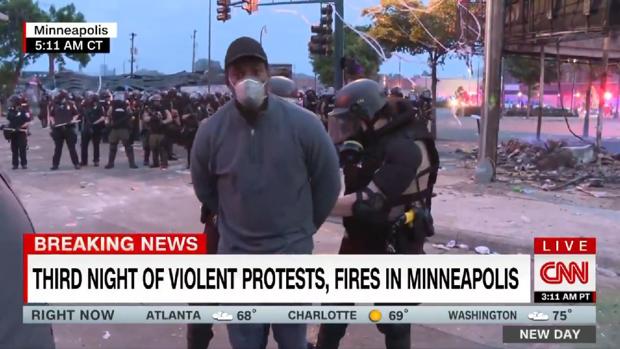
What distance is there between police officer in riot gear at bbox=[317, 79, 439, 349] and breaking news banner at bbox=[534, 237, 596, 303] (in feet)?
2.17

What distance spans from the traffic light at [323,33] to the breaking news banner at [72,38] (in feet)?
34.4

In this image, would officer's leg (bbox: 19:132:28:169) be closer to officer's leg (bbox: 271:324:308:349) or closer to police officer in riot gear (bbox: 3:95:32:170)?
police officer in riot gear (bbox: 3:95:32:170)

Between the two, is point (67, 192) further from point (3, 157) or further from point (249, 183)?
point (249, 183)

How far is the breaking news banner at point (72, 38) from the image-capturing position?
6516 millimetres

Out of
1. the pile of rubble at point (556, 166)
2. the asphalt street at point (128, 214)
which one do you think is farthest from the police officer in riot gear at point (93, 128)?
the pile of rubble at point (556, 166)

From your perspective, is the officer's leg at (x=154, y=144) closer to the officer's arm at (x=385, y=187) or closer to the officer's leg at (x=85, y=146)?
the officer's leg at (x=85, y=146)

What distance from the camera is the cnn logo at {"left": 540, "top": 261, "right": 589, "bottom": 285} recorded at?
346 cm

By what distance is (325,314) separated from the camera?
3.14 metres

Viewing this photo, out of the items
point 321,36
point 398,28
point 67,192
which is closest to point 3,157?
point 67,192

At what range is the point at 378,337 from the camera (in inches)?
185

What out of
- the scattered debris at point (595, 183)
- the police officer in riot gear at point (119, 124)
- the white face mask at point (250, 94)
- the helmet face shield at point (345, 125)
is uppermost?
the white face mask at point (250, 94)

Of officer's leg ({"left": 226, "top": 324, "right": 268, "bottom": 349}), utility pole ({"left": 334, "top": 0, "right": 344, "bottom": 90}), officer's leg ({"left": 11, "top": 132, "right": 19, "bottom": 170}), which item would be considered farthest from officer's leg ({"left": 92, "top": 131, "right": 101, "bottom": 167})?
officer's leg ({"left": 226, "top": 324, "right": 268, "bottom": 349})

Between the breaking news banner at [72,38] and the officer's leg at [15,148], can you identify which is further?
the officer's leg at [15,148]

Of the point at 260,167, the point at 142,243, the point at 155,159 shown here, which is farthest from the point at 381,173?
the point at 155,159
